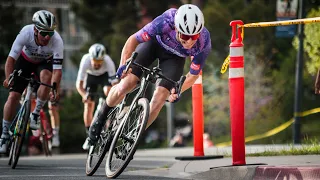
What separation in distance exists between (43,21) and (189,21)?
3470mm

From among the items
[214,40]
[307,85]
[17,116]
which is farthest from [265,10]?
[17,116]

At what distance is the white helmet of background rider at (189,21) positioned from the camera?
10742 mm

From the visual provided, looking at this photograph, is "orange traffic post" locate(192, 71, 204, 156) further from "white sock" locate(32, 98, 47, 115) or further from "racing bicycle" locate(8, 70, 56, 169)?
"white sock" locate(32, 98, 47, 115)

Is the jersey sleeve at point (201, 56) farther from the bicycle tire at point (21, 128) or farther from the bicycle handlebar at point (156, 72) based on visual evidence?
the bicycle tire at point (21, 128)

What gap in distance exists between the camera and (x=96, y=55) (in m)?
18.8

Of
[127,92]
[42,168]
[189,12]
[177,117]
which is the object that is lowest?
[177,117]

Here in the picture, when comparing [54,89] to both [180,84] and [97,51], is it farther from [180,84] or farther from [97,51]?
[97,51]

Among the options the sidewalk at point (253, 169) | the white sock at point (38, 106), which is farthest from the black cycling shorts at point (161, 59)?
the white sock at point (38, 106)

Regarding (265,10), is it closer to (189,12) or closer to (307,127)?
(307,127)

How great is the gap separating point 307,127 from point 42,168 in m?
14.7

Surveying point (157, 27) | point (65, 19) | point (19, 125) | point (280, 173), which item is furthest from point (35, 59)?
point (65, 19)

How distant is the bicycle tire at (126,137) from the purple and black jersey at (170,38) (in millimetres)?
757

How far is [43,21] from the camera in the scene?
13.7 metres

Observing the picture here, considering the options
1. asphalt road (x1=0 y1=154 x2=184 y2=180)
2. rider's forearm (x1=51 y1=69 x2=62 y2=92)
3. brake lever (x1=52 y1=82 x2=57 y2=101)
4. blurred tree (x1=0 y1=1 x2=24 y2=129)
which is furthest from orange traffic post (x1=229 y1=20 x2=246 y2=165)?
blurred tree (x1=0 y1=1 x2=24 y2=129)
